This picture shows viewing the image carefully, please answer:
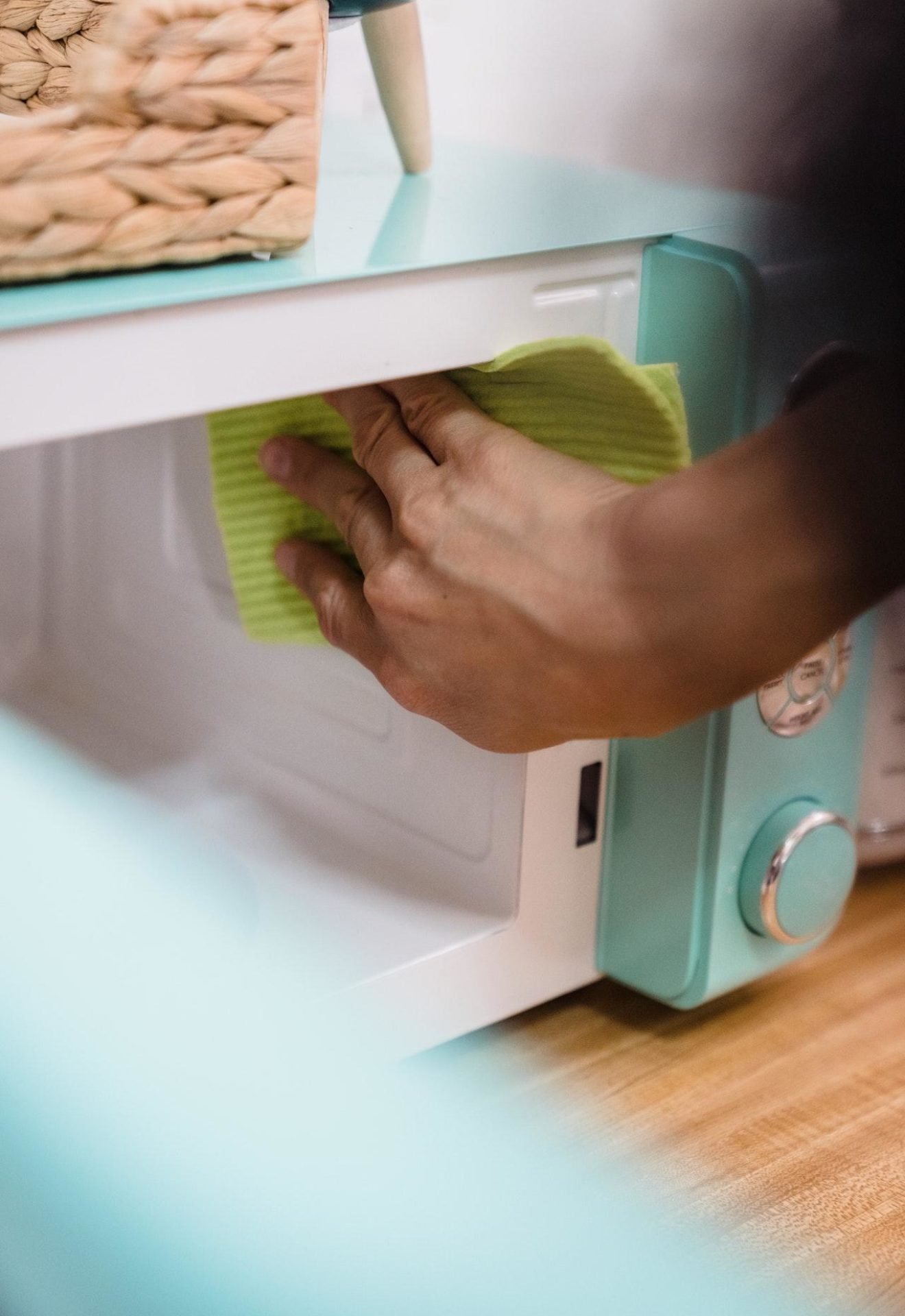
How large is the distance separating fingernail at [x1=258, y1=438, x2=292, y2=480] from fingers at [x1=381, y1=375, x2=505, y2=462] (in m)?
0.07

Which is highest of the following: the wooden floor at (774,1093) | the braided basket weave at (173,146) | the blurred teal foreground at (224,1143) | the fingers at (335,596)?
the braided basket weave at (173,146)

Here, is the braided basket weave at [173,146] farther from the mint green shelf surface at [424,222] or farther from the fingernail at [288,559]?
the fingernail at [288,559]

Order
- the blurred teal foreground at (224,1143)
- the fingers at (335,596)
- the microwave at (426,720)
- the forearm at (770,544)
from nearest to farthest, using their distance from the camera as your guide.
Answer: the forearm at (770,544)
the blurred teal foreground at (224,1143)
the microwave at (426,720)
the fingers at (335,596)

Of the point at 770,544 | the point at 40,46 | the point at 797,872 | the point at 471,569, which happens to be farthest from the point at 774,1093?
the point at 40,46

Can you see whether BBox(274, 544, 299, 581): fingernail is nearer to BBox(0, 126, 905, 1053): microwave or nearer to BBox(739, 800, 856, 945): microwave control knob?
BBox(0, 126, 905, 1053): microwave

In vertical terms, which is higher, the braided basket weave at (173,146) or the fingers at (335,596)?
the braided basket weave at (173,146)

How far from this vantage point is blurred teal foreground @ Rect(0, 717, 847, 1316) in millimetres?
331

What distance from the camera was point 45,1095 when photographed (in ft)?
1.46

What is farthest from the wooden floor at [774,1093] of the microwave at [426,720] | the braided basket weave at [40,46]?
the braided basket weave at [40,46]

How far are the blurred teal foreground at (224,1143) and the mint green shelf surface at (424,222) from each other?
0.78 ft

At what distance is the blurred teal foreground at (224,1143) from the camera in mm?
331

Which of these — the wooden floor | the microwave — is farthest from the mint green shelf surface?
the wooden floor

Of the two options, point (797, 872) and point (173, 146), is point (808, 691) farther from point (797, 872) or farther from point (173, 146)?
point (173, 146)

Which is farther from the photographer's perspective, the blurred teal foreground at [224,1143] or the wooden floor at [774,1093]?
the wooden floor at [774,1093]
